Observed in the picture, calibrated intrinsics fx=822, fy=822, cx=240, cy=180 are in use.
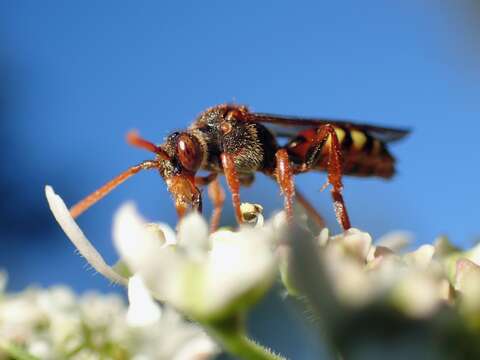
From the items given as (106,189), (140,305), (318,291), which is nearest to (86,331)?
(106,189)

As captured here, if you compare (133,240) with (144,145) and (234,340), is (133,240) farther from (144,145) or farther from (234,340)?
(144,145)

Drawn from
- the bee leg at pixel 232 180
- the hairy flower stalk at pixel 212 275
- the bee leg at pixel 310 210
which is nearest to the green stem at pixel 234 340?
the hairy flower stalk at pixel 212 275

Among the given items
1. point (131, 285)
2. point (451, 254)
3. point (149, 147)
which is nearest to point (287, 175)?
point (149, 147)

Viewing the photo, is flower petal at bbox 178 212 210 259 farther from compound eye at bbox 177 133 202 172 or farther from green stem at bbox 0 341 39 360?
compound eye at bbox 177 133 202 172

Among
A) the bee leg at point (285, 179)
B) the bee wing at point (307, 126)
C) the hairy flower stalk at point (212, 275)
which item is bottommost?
the hairy flower stalk at point (212, 275)

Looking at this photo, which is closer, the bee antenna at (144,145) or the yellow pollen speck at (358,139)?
the bee antenna at (144,145)

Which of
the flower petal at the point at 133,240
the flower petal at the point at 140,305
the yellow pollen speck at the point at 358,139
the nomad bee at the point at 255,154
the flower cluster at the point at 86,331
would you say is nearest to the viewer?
the flower petal at the point at 133,240

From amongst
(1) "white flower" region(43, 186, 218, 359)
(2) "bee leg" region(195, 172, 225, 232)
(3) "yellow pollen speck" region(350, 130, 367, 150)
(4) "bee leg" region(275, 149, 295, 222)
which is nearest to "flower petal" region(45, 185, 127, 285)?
(1) "white flower" region(43, 186, 218, 359)

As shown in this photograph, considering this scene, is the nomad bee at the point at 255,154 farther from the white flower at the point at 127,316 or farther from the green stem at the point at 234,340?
the green stem at the point at 234,340
